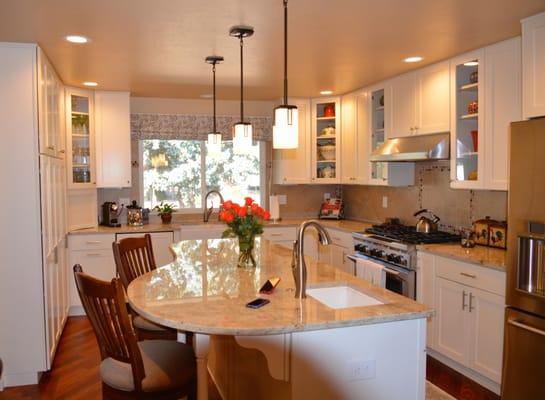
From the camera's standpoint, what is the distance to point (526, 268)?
2.74 metres

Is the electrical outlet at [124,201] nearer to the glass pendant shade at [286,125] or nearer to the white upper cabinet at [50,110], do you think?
the white upper cabinet at [50,110]

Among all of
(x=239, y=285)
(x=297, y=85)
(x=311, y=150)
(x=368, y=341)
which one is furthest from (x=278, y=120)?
(x=311, y=150)

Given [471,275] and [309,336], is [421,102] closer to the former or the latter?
[471,275]

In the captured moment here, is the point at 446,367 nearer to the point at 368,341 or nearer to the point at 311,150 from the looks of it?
the point at 368,341

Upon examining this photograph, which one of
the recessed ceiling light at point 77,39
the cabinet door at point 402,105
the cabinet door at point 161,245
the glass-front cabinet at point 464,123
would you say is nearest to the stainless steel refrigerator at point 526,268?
the glass-front cabinet at point 464,123

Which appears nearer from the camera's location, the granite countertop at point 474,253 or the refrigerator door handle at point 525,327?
the refrigerator door handle at point 525,327

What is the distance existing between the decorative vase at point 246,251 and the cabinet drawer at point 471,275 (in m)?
1.49

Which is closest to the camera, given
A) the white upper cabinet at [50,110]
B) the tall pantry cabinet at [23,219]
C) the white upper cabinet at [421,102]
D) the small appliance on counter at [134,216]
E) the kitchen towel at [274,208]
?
the tall pantry cabinet at [23,219]

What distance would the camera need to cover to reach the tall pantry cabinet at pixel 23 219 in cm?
331

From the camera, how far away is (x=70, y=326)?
4680 millimetres

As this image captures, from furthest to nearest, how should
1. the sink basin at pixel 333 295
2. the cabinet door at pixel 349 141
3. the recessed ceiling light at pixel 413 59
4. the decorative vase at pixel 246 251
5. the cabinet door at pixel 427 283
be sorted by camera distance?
the cabinet door at pixel 349 141
the recessed ceiling light at pixel 413 59
the cabinet door at pixel 427 283
the decorative vase at pixel 246 251
the sink basin at pixel 333 295

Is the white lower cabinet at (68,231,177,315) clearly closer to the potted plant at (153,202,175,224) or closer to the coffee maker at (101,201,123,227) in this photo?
the coffee maker at (101,201,123,227)

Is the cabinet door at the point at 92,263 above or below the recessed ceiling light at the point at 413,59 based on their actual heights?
below

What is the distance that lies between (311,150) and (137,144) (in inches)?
84.5
